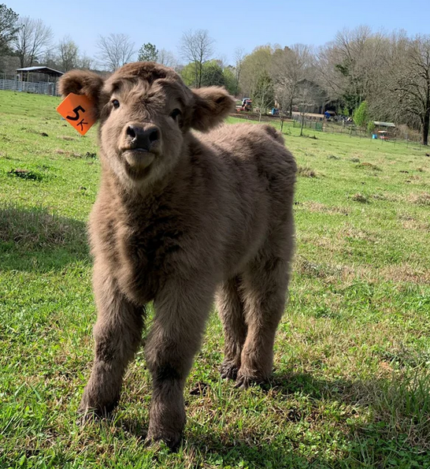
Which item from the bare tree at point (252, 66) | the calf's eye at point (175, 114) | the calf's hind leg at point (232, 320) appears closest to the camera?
the calf's eye at point (175, 114)

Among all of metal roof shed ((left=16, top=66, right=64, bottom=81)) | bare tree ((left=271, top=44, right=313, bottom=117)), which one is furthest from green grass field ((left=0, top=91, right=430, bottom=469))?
metal roof shed ((left=16, top=66, right=64, bottom=81))

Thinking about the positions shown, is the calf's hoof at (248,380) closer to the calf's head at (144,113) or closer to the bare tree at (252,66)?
the calf's head at (144,113)

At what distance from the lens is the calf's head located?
9.94ft

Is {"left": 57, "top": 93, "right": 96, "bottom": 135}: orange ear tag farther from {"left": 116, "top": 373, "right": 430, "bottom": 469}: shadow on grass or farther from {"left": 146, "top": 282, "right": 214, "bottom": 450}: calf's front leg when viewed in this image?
{"left": 116, "top": 373, "right": 430, "bottom": 469}: shadow on grass

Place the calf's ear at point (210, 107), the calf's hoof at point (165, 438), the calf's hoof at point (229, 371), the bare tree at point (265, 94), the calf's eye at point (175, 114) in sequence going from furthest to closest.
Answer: the bare tree at point (265, 94), the calf's hoof at point (229, 371), the calf's ear at point (210, 107), the calf's eye at point (175, 114), the calf's hoof at point (165, 438)

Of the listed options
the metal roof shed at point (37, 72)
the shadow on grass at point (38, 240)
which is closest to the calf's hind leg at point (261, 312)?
the shadow on grass at point (38, 240)

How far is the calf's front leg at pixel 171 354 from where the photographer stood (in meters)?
3.15

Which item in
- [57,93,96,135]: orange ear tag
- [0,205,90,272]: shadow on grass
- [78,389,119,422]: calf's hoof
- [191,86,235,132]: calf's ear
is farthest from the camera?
[0,205,90,272]: shadow on grass

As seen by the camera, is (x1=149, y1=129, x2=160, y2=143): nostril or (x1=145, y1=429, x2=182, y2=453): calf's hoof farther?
(x1=145, y1=429, x2=182, y2=453): calf's hoof

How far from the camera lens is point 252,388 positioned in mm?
4039

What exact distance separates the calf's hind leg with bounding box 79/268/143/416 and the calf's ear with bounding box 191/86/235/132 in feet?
4.61

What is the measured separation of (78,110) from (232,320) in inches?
88.7

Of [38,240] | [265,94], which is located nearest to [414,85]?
[265,94]

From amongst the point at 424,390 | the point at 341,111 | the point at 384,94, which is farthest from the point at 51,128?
the point at 341,111
